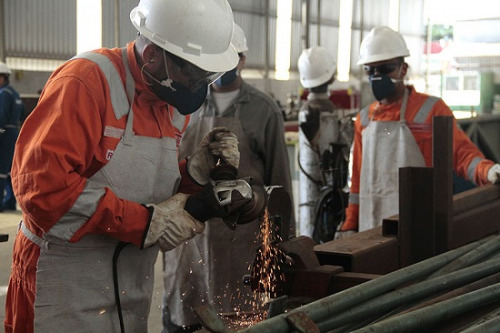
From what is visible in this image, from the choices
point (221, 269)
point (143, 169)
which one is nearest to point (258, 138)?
point (221, 269)

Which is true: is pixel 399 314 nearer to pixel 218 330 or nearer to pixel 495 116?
pixel 218 330

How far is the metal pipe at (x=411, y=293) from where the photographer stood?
1798 millimetres

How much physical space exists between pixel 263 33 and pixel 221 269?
15.2 metres

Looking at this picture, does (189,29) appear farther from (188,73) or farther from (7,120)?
(7,120)

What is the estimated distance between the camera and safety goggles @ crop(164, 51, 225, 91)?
7.36 ft

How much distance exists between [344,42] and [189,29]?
20110 millimetres

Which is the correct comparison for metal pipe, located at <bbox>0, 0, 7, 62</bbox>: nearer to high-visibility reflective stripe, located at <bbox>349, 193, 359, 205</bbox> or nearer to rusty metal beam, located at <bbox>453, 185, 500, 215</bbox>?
high-visibility reflective stripe, located at <bbox>349, 193, 359, 205</bbox>

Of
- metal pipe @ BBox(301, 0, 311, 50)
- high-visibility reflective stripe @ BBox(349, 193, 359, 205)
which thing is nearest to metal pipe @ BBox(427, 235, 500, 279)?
high-visibility reflective stripe @ BBox(349, 193, 359, 205)

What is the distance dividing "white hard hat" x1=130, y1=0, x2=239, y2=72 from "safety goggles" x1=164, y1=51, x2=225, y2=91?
3 cm

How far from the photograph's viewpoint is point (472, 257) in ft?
7.70

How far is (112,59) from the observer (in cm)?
226

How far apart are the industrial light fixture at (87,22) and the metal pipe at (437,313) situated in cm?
1240

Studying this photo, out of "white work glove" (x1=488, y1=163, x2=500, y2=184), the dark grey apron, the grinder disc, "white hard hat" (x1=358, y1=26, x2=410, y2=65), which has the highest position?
"white hard hat" (x1=358, y1=26, x2=410, y2=65)

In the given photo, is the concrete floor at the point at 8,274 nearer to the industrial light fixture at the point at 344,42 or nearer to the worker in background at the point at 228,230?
the worker in background at the point at 228,230
